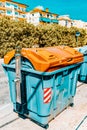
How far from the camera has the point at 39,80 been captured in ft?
11.3

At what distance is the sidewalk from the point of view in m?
3.87

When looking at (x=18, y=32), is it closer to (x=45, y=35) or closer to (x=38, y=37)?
(x=38, y=37)

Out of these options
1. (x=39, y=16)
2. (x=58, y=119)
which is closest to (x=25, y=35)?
(x=58, y=119)

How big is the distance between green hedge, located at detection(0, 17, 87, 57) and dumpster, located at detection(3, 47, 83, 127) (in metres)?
10.2

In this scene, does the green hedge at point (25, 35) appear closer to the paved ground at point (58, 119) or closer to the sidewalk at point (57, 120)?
the paved ground at point (58, 119)

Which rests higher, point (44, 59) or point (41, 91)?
point (44, 59)

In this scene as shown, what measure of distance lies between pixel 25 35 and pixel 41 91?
40.8ft

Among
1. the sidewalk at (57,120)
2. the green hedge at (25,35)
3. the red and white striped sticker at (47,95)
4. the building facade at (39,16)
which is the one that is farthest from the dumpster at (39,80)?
the building facade at (39,16)

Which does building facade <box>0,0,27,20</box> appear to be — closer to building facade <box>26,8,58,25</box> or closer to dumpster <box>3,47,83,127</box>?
building facade <box>26,8,58,25</box>

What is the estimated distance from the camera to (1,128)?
381 cm

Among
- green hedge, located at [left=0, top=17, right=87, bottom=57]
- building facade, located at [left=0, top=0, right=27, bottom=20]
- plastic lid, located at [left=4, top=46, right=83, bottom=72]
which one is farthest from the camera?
building facade, located at [left=0, top=0, right=27, bottom=20]

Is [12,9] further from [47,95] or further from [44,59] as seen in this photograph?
[47,95]

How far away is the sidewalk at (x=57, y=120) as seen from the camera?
12.7 ft

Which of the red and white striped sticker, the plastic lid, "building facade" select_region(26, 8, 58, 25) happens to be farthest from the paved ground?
"building facade" select_region(26, 8, 58, 25)
